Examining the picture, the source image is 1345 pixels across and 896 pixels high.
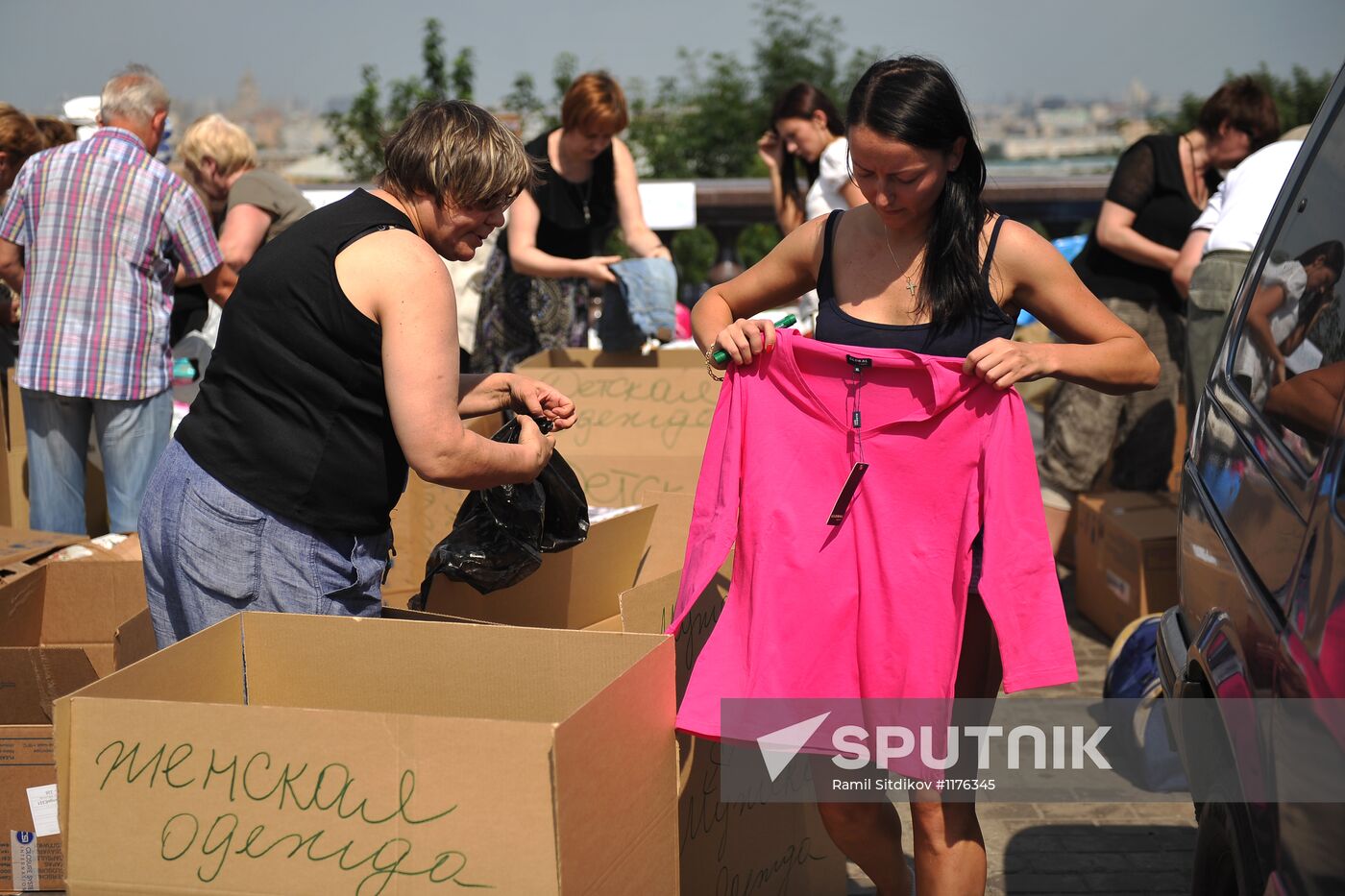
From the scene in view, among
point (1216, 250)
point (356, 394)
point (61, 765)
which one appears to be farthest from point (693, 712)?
point (1216, 250)

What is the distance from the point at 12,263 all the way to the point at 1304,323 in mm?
3896

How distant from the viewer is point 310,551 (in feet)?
8.18

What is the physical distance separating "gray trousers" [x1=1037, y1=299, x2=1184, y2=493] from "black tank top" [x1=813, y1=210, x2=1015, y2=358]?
328cm

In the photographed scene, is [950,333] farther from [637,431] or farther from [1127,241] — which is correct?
[1127,241]

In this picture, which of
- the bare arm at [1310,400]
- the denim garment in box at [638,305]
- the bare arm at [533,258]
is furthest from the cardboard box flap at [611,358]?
the bare arm at [1310,400]

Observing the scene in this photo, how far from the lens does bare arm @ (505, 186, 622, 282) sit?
4.60 m

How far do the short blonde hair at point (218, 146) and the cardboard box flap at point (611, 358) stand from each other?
1471mm

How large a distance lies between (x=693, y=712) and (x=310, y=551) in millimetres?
777

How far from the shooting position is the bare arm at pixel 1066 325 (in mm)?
2359

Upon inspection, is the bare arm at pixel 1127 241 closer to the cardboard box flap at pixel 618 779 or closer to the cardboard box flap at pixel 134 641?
the cardboard box flap at pixel 618 779

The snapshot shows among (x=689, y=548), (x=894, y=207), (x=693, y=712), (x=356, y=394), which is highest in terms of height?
(x=894, y=207)

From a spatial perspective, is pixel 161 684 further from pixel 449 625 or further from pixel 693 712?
pixel 693 712

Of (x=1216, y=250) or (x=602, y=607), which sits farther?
(x=1216, y=250)

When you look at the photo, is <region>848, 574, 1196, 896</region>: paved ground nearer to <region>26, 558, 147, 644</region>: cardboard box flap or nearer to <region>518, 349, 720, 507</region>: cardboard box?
<region>518, 349, 720, 507</region>: cardboard box
